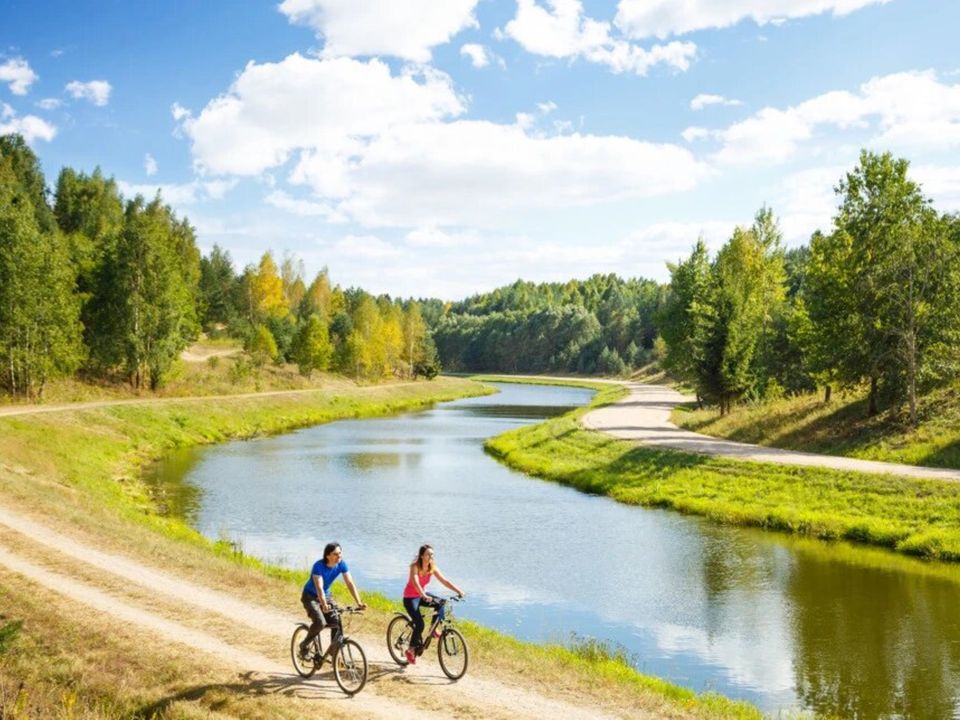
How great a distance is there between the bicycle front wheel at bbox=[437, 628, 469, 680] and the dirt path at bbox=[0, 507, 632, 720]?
0.20 metres

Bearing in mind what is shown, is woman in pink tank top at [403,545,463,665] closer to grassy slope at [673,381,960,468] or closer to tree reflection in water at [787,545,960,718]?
tree reflection in water at [787,545,960,718]

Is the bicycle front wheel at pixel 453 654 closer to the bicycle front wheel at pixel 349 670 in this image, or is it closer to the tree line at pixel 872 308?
the bicycle front wheel at pixel 349 670

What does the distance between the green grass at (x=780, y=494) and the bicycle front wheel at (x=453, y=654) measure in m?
21.4

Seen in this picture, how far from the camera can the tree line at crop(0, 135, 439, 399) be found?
6194 cm

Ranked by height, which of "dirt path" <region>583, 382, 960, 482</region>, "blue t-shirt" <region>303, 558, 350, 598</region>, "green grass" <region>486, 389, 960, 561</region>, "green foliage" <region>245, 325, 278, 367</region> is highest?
"green foliage" <region>245, 325, 278, 367</region>

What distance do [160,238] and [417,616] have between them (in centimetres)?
7065

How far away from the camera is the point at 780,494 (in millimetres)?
36938

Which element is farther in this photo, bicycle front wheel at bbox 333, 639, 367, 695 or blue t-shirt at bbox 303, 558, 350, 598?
blue t-shirt at bbox 303, 558, 350, 598

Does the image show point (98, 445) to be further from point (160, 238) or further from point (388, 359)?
point (388, 359)

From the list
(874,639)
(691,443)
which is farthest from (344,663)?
(691,443)

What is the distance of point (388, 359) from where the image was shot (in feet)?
430

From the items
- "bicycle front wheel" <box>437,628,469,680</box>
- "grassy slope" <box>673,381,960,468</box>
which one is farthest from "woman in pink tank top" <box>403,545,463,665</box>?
"grassy slope" <box>673,381,960,468</box>

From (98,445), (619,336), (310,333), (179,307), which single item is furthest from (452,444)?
(619,336)

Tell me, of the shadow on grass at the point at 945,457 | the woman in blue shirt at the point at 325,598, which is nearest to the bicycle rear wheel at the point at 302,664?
the woman in blue shirt at the point at 325,598
